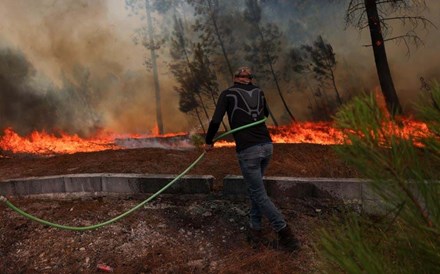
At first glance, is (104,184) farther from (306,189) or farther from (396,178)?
(396,178)

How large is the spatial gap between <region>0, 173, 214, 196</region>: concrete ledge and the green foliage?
15.1 feet

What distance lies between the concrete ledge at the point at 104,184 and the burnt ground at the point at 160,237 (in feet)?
0.59

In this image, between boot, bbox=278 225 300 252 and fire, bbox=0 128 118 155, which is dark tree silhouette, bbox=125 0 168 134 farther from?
boot, bbox=278 225 300 252

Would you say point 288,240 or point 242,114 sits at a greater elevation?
point 242,114

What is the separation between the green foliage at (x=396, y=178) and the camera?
145 centimetres

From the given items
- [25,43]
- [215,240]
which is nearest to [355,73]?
[215,240]

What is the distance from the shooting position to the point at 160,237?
5.05 metres

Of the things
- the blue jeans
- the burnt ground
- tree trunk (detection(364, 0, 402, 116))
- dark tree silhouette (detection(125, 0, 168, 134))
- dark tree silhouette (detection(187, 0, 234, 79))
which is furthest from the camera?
dark tree silhouette (detection(125, 0, 168, 134))

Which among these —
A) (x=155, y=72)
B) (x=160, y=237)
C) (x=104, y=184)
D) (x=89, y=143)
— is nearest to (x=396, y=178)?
(x=160, y=237)

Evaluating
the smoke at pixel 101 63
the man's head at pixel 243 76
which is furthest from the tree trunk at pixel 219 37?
the man's head at pixel 243 76

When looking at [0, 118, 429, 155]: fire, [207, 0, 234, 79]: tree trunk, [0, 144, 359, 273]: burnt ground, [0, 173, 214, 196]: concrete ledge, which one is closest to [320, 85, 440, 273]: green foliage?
[0, 144, 359, 273]: burnt ground

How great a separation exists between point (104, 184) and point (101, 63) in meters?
11.7

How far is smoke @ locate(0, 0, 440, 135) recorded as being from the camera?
15352mm

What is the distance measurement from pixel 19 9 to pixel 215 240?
582 inches
